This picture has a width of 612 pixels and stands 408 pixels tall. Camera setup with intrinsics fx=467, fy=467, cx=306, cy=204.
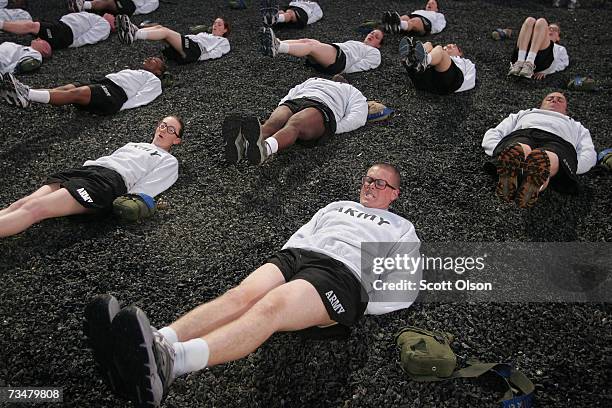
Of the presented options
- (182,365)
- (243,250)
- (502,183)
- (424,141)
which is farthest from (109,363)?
(424,141)

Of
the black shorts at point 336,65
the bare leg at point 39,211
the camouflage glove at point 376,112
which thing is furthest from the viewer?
the black shorts at point 336,65

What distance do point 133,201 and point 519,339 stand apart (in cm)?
261

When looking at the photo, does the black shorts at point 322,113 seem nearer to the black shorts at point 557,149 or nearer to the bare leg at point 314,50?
the bare leg at point 314,50

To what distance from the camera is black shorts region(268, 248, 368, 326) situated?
2383 mm

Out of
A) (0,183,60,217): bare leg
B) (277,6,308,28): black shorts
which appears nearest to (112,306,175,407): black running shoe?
(0,183,60,217): bare leg

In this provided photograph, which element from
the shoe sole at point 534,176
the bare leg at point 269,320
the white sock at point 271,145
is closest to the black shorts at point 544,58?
the shoe sole at point 534,176

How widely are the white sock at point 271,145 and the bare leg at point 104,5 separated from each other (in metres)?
5.00

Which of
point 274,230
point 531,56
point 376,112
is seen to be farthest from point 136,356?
point 531,56

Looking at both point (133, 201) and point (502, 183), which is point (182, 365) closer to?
point (133, 201)

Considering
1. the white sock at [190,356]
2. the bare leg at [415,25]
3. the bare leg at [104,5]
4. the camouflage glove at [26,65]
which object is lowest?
the camouflage glove at [26,65]

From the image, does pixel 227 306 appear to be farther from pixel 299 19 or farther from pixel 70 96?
pixel 299 19

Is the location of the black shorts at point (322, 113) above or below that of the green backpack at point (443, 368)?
above

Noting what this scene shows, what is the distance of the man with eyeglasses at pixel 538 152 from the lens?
337cm

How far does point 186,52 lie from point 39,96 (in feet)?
6.38
